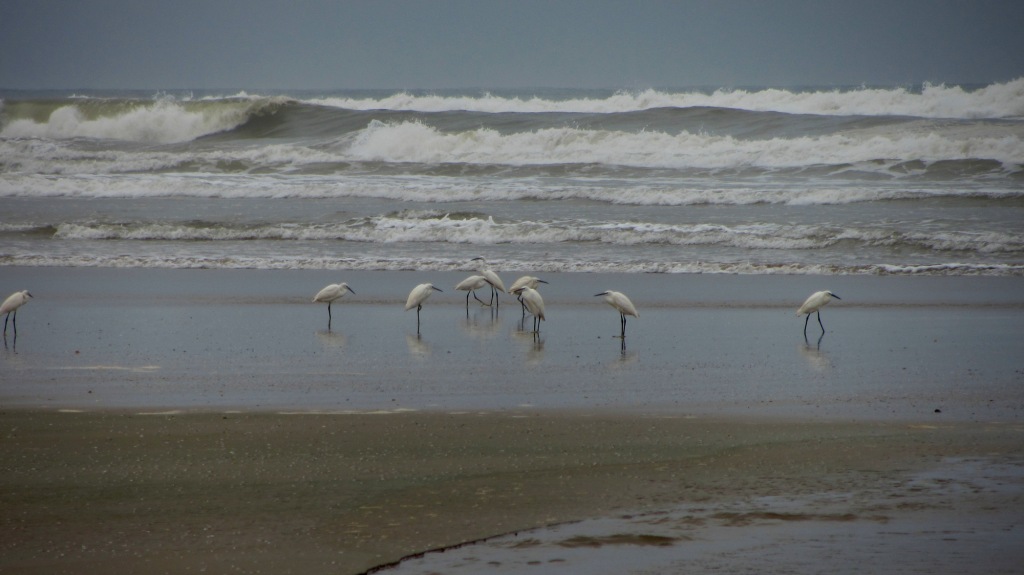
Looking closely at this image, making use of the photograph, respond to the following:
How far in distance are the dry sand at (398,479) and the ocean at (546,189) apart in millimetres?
7481

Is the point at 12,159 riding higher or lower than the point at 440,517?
higher

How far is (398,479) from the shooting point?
477 cm

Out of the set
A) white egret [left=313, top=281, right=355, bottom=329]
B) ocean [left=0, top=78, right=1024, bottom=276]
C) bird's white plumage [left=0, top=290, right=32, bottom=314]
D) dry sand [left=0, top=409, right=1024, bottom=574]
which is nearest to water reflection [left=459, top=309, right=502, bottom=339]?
white egret [left=313, top=281, right=355, bottom=329]

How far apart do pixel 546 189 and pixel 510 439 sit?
15.2 m

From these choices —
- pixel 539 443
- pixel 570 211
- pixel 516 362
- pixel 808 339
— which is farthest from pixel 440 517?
pixel 570 211

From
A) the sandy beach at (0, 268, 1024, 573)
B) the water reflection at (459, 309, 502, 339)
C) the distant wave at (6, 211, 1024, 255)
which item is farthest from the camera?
the distant wave at (6, 211, 1024, 255)

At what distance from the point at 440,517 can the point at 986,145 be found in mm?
21811

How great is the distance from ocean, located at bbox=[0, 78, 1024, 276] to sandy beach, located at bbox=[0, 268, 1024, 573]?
4101 mm

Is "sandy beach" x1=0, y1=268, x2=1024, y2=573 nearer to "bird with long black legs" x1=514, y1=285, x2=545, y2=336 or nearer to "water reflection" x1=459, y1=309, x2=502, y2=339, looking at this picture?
"water reflection" x1=459, y1=309, x2=502, y2=339

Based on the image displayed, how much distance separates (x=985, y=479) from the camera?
467cm

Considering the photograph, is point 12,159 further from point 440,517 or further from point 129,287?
point 440,517

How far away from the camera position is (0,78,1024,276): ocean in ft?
46.6

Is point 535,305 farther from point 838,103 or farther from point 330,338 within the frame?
point 838,103

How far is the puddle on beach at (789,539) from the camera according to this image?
366 cm
